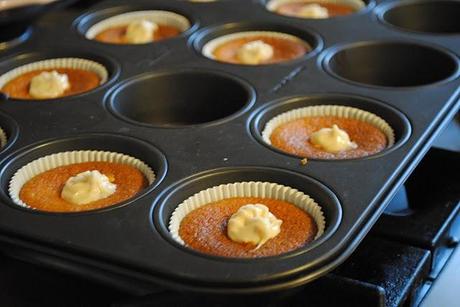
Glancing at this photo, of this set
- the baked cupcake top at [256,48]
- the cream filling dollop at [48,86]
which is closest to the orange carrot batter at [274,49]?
the baked cupcake top at [256,48]

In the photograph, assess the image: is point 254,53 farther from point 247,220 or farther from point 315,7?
point 247,220

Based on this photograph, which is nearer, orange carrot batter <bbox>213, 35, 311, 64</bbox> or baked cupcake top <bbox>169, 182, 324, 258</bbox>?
baked cupcake top <bbox>169, 182, 324, 258</bbox>

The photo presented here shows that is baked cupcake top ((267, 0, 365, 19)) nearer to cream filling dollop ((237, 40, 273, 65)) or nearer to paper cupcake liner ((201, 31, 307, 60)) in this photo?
paper cupcake liner ((201, 31, 307, 60))

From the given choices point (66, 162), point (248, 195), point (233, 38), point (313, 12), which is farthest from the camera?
point (313, 12)

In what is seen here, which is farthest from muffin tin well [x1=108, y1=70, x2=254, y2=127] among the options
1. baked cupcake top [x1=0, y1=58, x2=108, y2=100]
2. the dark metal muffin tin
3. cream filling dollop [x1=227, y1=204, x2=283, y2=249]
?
cream filling dollop [x1=227, y1=204, x2=283, y2=249]

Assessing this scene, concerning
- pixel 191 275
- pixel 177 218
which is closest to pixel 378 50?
pixel 177 218

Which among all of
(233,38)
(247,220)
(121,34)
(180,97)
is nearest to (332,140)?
(247,220)
